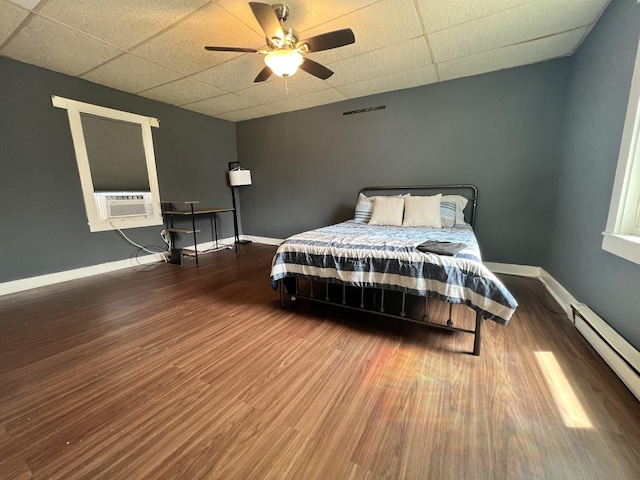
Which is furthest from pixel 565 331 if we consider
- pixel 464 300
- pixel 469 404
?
pixel 469 404

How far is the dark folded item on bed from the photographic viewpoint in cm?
166

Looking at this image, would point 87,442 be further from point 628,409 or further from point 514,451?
point 628,409

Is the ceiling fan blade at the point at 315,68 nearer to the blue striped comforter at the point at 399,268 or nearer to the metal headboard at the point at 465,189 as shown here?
the blue striped comforter at the point at 399,268

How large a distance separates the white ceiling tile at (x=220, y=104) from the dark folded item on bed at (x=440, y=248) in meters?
3.46

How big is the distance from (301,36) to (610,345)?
10.6 ft

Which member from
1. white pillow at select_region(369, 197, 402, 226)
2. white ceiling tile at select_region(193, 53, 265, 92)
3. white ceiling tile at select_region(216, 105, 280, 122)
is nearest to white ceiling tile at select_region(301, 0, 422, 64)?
white ceiling tile at select_region(193, 53, 265, 92)

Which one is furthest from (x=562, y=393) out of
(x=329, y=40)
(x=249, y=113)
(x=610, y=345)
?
(x=249, y=113)

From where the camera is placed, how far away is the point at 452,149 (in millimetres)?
3309

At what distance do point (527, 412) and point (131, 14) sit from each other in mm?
3639

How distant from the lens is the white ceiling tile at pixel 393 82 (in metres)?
3.00

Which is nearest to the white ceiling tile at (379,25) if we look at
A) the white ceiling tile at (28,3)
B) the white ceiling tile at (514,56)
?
the white ceiling tile at (514,56)

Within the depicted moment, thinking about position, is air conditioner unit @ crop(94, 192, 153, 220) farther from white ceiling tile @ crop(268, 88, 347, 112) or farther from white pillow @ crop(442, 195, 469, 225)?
white pillow @ crop(442, 195, 469, 225)

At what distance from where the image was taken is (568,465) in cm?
94

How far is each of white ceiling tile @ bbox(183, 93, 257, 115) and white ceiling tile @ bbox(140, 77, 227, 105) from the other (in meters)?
0.13
